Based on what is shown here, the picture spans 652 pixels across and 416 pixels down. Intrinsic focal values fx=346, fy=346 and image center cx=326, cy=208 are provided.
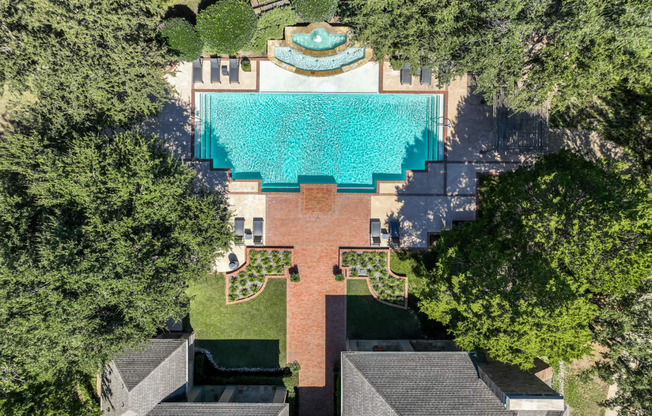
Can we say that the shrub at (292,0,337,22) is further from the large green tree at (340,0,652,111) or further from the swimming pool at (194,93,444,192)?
the swimming pool at (194,93,444,192)

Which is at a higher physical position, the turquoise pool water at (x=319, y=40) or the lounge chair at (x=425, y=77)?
the turquoise pool water at (x=319, y=40)

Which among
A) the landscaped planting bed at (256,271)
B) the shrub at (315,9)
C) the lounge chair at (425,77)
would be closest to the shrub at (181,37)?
the shrub at (315,9)

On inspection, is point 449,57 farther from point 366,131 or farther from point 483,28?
point 366,131

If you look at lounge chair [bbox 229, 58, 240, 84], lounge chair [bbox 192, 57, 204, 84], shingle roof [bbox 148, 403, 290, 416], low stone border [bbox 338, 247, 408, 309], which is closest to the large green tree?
lounge chair [bbox 229, 58, 240, 84]

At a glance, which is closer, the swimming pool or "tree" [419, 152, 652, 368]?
"tree" [419, 152, 652, 368]

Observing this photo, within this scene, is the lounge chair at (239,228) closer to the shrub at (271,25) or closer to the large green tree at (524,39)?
the shrub at (271,25)

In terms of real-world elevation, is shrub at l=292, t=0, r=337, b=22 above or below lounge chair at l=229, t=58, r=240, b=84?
above
